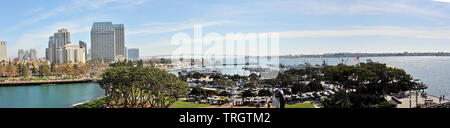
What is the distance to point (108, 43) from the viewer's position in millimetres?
14469

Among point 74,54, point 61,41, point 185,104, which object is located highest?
point 61,41

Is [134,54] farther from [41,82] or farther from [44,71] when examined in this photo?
[44,71]

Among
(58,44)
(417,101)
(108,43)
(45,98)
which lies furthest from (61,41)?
(417,101)

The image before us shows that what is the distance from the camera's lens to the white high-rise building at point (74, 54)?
23288 millimetres

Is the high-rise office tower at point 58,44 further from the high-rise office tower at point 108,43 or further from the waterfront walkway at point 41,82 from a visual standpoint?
the waterfront walkway at point 41,82

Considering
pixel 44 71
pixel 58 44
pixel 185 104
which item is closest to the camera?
pixel 185 104

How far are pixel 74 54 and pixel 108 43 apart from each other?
482 inches

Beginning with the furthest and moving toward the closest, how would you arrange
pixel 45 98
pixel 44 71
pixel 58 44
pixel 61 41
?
pixel 58 44
pixel 61 41
pixel 44 71
pixel 45 98

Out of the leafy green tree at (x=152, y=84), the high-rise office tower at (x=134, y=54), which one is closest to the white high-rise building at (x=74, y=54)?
the high-rise office tower at (x=134, y=54)
